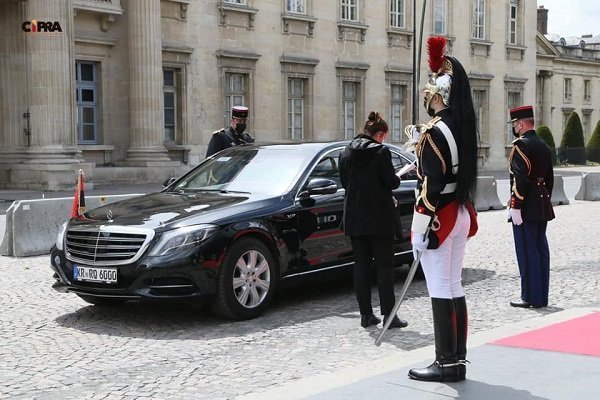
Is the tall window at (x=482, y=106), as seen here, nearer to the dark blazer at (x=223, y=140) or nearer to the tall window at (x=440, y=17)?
the tall window at (x=440, y=17)

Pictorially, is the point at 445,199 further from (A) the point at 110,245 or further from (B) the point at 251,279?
(A) the point at 110,245

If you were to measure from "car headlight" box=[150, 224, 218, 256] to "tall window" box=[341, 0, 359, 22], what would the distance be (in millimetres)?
28573

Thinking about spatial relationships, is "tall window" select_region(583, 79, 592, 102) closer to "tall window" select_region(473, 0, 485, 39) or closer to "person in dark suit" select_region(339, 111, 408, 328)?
"tall window" select_region(473, 0, 485, 39)

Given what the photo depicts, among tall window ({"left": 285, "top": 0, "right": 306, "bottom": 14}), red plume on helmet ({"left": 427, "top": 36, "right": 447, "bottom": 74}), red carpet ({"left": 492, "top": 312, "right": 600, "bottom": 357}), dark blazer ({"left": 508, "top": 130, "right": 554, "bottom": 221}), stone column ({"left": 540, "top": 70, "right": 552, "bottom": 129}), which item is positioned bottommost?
red carpet ({"left": 492, "top": 312, "right": 600, "bottom": 357})

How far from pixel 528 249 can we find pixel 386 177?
179 cm

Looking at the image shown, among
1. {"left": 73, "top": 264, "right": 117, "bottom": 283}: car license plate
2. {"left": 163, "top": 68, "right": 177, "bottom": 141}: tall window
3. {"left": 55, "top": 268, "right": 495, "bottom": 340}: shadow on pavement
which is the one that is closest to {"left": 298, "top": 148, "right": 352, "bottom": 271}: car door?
{"left": 55, "top": 268, "right": 495, "bottom": 340}: shadow on pavement

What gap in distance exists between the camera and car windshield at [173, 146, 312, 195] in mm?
8711

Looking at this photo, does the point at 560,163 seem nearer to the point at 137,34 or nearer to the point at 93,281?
the point at 137,34

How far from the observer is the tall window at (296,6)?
32656mm

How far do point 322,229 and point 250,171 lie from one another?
102cm

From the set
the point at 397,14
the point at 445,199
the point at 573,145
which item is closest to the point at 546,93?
the point at 573,145

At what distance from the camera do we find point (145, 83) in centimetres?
2678

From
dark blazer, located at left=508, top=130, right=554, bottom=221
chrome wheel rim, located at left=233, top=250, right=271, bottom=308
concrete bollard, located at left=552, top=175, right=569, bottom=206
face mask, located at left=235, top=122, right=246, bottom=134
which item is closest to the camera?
chrome wheel rim, located at left=233, top=250, right=271, bottom=308

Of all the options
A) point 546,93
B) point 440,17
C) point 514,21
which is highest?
point 514,21
